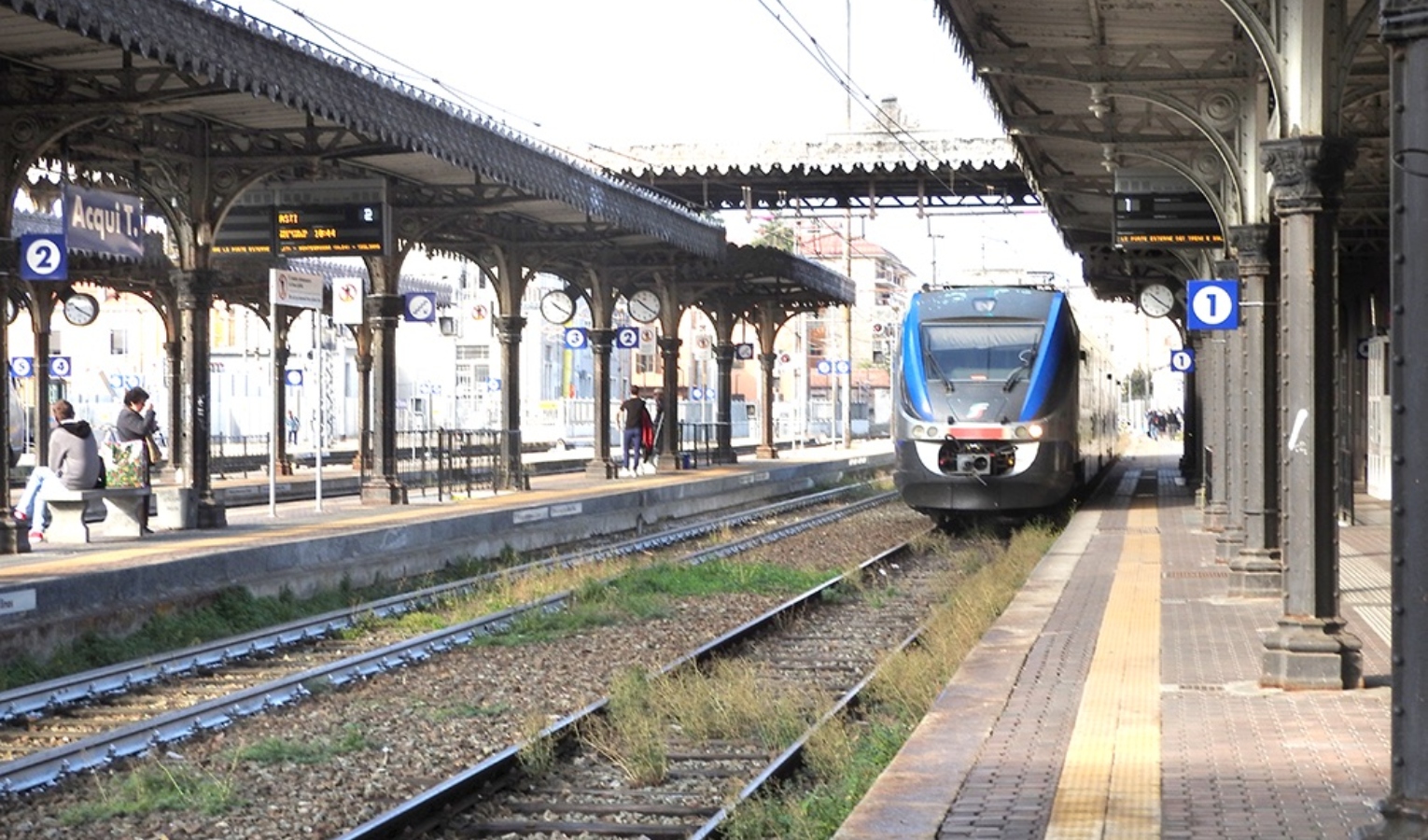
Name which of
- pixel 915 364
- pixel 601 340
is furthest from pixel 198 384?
pixel 601 340

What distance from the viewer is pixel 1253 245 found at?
1385cm

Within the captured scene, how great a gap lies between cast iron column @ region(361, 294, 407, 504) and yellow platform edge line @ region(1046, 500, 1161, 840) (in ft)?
41.8

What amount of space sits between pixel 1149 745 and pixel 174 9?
10083 mm

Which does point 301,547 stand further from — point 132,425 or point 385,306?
point 385,306

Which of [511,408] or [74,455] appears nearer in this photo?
[74,455]

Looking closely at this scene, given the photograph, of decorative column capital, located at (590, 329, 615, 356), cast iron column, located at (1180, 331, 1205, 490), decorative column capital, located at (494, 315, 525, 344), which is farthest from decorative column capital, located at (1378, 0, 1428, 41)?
cast iron column, located at (1180, 331, 1205, 490)

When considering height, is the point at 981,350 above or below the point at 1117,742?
above

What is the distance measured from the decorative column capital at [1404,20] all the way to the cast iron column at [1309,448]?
16.9 ft

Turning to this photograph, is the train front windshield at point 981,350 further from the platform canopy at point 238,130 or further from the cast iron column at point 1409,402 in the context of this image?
the cast iron column at point 1409,402

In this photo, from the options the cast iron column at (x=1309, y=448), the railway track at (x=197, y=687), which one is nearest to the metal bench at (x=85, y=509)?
the railway track at (x=197, y=687)

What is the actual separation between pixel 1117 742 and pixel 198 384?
13.6 meters

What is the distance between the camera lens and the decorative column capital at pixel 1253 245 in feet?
45.3

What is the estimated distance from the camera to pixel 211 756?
31.0 feet

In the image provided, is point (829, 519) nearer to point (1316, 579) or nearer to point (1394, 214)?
point (1316, 579)
